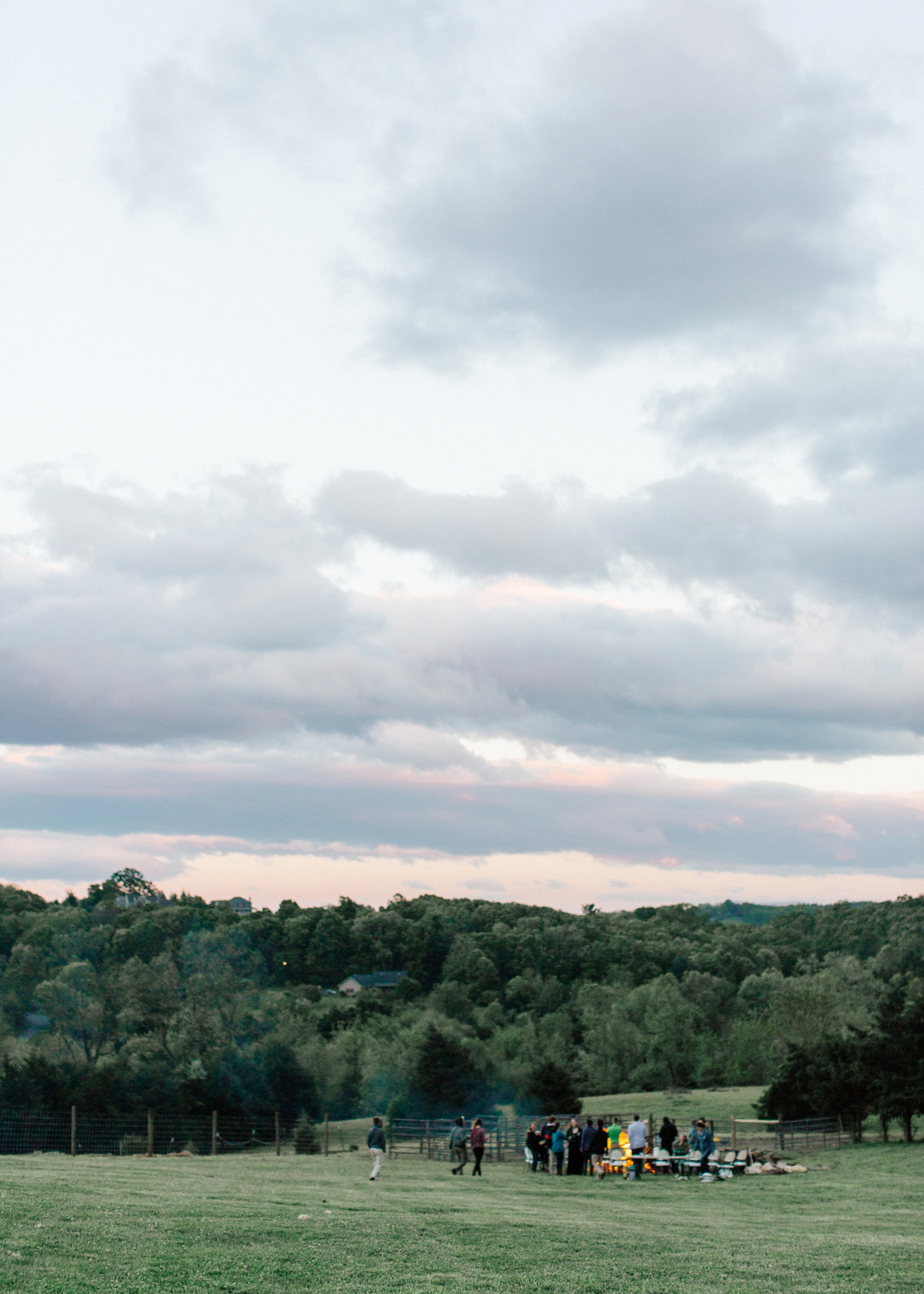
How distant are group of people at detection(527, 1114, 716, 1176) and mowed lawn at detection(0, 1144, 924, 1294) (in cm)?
194

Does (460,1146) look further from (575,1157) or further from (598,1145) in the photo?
(598,1145)

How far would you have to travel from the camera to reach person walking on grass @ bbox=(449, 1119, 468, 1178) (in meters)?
29.0

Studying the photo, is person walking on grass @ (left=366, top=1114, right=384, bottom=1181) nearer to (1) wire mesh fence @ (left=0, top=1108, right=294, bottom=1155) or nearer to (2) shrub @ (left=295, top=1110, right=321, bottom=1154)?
(1) wire mesh fence @ (left=0, top=1108, right=294, bottom=1155)

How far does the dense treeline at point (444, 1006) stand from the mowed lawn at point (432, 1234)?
75.0 feet

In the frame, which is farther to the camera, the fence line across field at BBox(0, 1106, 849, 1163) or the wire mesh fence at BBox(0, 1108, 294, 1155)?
the wire mesh fence at BBox(0, 1108, 294, 1155)

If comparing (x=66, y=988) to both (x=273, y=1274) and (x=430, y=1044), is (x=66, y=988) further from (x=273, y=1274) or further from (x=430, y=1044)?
(x=273, y=1274)

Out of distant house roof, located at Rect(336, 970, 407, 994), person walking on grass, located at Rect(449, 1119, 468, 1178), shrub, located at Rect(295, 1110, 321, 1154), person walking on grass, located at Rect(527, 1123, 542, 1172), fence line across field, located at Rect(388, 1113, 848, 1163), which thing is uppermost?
person walking on grass, located at Rect(449, 1119, 468, 1178)

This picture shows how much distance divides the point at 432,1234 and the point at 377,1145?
12363mm

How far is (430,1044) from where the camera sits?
237 feet

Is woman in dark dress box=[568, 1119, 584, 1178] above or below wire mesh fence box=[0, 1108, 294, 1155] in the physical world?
above

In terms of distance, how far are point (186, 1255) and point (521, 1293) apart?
4049 millimetres

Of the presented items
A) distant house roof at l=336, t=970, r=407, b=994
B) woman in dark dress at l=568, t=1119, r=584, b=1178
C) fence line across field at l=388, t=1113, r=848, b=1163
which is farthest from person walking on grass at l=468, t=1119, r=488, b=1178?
distant house roof at l=336, t=970, r=407, b=994

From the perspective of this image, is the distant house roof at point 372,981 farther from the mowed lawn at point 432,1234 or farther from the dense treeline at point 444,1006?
the mowed lawn at point 432,1234

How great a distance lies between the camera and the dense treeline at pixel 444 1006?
60594mm
